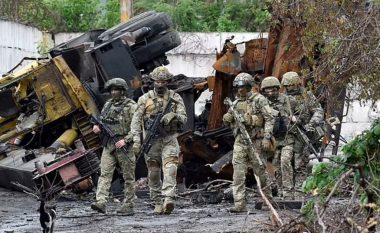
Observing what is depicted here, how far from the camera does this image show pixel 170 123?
1336cm

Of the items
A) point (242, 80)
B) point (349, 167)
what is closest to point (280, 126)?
point (242, 80)

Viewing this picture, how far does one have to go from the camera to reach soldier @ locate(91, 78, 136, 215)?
13.4 m

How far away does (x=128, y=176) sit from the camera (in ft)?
44.1

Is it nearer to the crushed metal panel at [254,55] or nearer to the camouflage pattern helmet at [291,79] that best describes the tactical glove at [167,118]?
the camouflage pattern helmet at [291,79]

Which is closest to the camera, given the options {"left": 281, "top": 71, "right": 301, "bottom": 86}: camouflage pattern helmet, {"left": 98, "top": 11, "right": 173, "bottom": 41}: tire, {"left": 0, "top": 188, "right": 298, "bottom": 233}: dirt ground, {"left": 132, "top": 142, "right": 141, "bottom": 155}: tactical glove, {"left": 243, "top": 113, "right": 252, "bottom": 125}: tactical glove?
{"left": 0, "top": 188, "right": 298, "bottom": 233}: dirt ground

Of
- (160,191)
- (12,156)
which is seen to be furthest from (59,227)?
(12,156)

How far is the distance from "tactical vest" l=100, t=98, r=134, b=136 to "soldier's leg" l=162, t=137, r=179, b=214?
551 millimetres

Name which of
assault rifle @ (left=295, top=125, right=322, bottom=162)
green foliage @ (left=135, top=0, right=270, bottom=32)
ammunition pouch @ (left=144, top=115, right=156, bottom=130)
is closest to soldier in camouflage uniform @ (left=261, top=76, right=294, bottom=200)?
assault rifle @ (left=295, top=125, right=322, bottom=162)

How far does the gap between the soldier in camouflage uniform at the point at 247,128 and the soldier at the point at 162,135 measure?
2.30 feet

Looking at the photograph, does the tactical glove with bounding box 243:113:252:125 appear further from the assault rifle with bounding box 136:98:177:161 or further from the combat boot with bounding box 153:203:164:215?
the combat boot with bounding box 153:203:164:215

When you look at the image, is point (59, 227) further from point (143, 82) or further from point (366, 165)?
point (143, 82)

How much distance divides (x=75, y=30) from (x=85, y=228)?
2182 centimetres

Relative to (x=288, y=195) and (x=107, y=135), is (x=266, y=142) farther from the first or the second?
(x=107, y=135)

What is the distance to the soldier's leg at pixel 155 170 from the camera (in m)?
13.6
